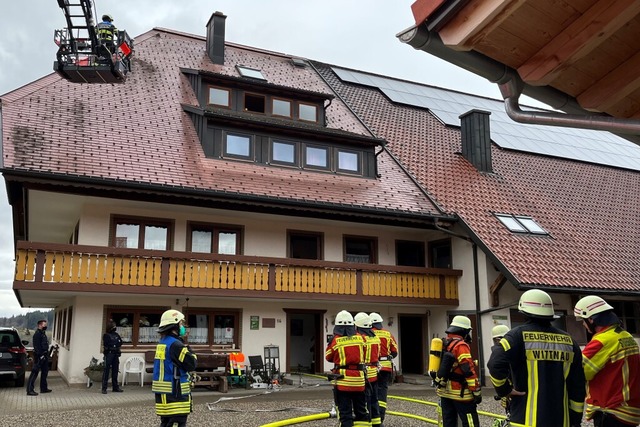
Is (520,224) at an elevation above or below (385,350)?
above

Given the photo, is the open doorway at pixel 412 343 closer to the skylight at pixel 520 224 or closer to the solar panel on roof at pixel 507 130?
the skylight at pixel 520 224

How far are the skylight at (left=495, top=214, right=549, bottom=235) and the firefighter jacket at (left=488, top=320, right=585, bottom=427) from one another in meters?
14.5

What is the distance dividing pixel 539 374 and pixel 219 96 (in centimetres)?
1710

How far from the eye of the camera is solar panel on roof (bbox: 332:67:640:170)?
26375 mm

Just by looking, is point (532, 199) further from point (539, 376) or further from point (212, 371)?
point (539, 376)

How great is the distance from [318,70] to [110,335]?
1741 cm

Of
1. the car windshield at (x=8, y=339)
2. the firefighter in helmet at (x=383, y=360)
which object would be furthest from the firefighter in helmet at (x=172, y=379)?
the car windshield at (x=8, y=339)

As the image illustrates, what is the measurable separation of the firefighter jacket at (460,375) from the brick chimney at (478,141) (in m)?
15.7

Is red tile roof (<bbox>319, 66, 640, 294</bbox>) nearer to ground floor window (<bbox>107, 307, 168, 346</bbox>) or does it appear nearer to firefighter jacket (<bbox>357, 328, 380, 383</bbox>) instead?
firefighter jacket (<bbox>357, 328, 380, 383</bbox>)

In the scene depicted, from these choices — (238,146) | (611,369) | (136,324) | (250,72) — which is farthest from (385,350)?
(250,72)

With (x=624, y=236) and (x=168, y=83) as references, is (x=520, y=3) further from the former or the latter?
(x=624, y=236)

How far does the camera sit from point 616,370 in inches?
198

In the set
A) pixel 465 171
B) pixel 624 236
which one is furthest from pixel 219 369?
pixel 624 236

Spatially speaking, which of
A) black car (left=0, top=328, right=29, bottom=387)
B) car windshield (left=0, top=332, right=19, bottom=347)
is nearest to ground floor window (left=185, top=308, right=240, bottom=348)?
black car (left=0, top=328, right=29, bottom=387)
